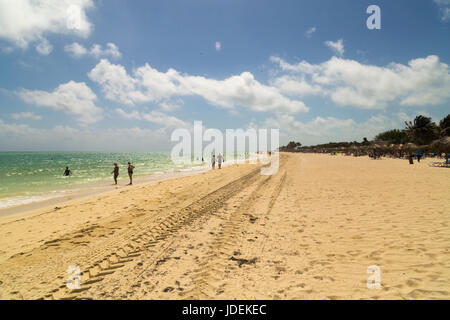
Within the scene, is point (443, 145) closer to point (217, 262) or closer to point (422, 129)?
point (217, 262)

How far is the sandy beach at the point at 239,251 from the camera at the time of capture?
128 inches

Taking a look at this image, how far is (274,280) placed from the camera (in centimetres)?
343

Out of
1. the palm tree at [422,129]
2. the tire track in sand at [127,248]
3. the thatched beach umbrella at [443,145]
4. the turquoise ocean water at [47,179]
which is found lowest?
the turquoise ocean water at [47,179]

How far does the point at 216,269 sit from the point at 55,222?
700 centimetres

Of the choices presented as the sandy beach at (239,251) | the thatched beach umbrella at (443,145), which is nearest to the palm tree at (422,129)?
the thatched beach umbrella at (443,145)

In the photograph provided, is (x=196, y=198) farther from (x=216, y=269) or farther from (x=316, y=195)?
(x=216, y=269)

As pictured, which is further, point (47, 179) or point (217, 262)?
point (47, 179)

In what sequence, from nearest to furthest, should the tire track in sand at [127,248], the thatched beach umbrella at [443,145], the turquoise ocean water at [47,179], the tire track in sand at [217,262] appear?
the tire track in sand at [217,262]
the tire track in sand at [127,248]
the turquoise ocean water at [47,179]
the thatched beach umbrella at [443,145]

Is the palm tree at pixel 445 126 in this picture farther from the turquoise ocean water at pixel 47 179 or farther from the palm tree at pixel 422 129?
the turquoise ocean water at pixel 47 179

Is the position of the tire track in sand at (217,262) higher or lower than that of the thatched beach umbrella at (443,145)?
lower

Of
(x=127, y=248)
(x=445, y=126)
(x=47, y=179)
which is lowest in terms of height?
(x=47, y=179)

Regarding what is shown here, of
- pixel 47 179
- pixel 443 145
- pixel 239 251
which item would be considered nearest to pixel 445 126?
pixel 443 145

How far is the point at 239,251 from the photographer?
14.9ft

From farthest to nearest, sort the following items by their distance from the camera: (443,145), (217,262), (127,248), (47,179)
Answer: (443,145)
(47,179)
(127,248)
(217,262)
